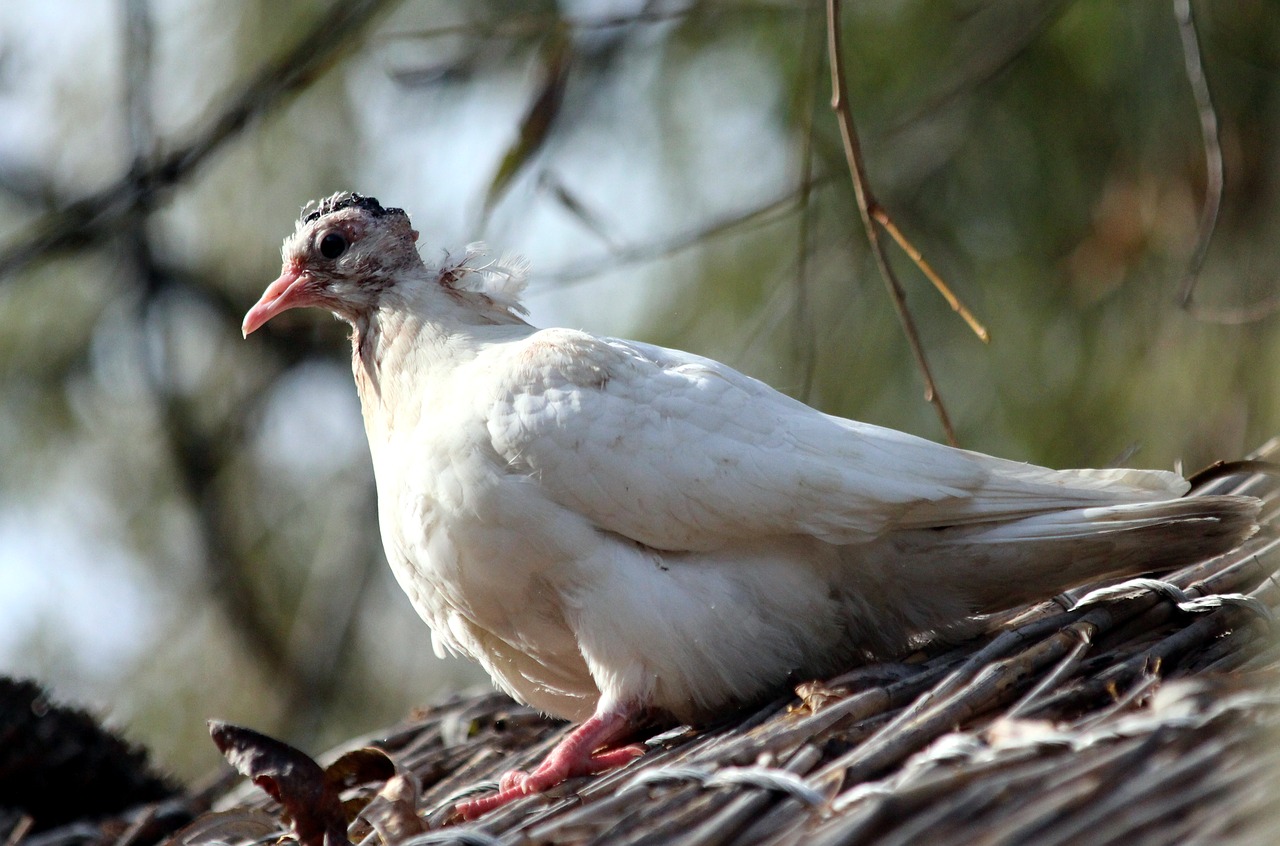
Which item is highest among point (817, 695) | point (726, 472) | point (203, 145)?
point (203, 145)

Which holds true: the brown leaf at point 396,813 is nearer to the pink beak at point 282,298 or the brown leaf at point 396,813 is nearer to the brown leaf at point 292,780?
the brown leaf at point 292,780

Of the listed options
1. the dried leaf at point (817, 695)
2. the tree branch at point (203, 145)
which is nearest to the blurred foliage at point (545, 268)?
the tree branch at point (203, 145)

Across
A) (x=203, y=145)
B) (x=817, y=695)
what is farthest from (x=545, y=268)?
(x=817, y=695)

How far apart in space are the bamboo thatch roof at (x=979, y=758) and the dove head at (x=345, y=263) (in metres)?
1.08

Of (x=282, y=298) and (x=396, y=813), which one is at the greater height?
(x=282, y=298)

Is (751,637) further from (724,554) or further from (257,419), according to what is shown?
(257,419)

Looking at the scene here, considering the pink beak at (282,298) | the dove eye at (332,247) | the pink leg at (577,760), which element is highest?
the dove eye at (332,247)

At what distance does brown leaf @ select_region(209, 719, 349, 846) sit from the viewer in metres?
1.98

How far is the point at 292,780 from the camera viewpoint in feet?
6.52

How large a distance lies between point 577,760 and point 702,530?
0.46 meters

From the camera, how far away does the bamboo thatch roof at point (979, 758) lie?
146 cm

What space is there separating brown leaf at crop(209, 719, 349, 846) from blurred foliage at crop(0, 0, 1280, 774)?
68.5 inches

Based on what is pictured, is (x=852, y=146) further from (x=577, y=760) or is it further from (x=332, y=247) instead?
(x=577, y=760)

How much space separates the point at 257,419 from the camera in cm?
596
